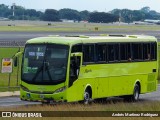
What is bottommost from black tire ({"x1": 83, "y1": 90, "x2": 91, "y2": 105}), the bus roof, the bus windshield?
black tire ({"x1": 83, "y1": 90, "x2": 91, "y2": 105})

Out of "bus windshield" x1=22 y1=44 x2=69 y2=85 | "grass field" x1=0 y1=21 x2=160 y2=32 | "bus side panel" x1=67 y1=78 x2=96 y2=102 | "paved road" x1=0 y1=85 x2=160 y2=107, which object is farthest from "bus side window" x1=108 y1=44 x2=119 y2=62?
"grass field" x1=0 y1=21 x2=160 y2=32

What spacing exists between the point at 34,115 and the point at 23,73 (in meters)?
9.75

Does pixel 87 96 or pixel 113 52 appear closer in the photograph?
pixel 87 96

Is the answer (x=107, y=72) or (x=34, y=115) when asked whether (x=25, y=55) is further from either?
(x=34, y=115)

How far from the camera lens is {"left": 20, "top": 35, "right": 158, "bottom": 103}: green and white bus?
2459 centimetres

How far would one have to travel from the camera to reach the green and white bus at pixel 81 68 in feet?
80.7

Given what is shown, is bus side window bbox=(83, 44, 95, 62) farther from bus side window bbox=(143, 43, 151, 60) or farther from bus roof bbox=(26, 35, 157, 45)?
bus side window bbox=(143, 43, 151, 60)

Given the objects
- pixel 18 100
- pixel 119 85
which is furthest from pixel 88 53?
pixel 18 100

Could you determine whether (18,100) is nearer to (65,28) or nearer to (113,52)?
(113,52)

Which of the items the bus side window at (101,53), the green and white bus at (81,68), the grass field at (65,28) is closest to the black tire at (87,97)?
the green and white bus at (81,68)

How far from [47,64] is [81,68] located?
1573 millimetres

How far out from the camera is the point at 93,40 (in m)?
26.5

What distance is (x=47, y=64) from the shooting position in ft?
80.6

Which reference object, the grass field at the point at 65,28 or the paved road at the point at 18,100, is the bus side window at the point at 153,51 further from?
the grass field at the point at 65,28
